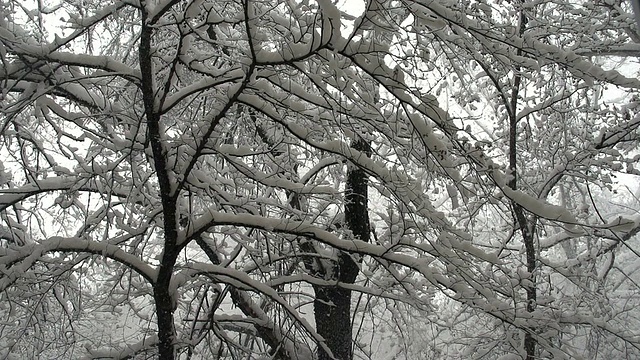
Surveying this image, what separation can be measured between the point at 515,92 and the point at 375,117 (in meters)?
3.70

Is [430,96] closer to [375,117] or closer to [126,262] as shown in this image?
[375,117]

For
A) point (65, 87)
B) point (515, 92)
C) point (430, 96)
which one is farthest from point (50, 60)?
point (515, 92)

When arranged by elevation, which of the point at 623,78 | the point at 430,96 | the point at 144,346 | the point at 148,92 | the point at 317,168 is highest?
the point at 317,168

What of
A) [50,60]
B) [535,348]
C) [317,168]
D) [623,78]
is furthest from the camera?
[535,348]

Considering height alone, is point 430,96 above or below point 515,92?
below

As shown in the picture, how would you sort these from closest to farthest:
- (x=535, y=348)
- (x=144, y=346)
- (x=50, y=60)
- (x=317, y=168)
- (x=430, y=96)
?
(x=430, y=96), (x=50, y=60), (x=144, y=346), (x=317, y=168), (x=535, y=348)

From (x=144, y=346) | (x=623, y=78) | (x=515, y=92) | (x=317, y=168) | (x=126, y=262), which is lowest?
(x=144, y=346)

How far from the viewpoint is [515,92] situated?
20.4 feet

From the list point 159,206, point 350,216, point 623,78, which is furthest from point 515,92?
point 159,206

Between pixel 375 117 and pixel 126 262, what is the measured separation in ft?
5.52

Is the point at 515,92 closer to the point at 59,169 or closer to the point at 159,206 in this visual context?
the point at 159,206

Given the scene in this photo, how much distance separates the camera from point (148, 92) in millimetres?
2992

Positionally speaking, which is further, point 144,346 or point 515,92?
point 515,92

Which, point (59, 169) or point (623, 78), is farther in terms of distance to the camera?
point (59, 169)
